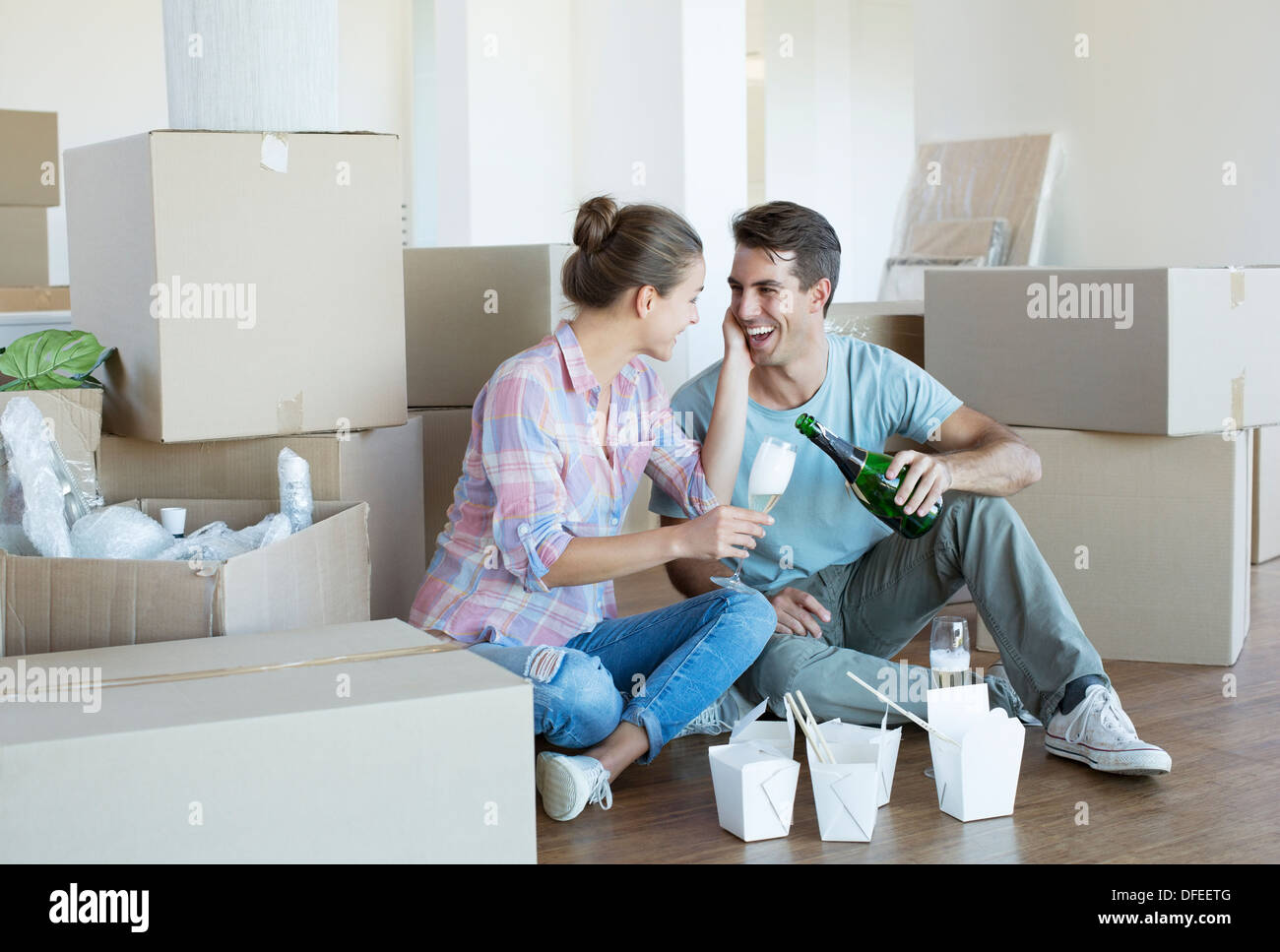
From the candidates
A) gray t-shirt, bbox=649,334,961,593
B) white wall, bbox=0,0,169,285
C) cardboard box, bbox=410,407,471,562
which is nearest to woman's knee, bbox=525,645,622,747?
gray t-shirt, bbox=649,334,961,593

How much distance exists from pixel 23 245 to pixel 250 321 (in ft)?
7.13

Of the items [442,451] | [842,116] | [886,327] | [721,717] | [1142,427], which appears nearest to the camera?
[721,717]

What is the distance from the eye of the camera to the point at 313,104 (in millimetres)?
2180

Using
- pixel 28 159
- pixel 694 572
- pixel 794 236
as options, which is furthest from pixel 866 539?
pixel 28 159

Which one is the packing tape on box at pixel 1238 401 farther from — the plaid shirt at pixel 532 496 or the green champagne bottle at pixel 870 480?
the plaid shirt at pixel 532 496

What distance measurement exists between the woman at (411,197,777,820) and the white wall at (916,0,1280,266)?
226 cm

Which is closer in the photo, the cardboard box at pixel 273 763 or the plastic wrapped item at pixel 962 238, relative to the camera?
the cardboard box at pixel 273 763

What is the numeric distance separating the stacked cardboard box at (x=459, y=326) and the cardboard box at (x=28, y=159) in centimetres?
153

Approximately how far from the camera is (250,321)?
213 cm

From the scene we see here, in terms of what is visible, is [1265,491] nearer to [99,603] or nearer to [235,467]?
[235,467]

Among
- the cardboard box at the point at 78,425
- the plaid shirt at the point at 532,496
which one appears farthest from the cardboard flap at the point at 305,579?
the cardboard box at the point at 78,425

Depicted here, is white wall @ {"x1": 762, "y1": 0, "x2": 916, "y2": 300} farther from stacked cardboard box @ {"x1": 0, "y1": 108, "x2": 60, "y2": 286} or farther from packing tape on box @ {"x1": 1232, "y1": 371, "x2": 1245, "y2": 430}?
packing tape on box @ {"x1": 1232, "y1": 371, "x2": 1245, "y2": 430}

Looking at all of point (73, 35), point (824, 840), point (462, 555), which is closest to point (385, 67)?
point (73, 35)

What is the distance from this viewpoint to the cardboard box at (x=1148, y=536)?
104 inches
